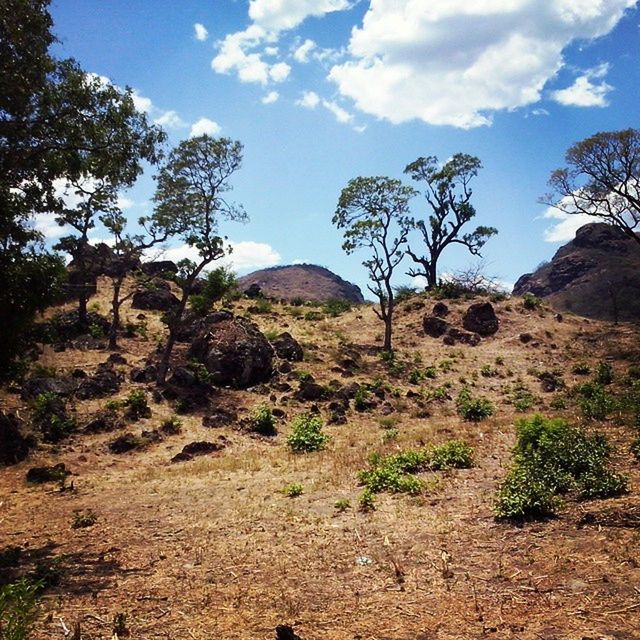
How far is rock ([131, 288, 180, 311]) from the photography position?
3585 cm

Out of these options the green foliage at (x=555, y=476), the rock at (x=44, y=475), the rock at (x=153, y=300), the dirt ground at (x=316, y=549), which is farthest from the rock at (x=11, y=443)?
the rock at (x=153, y=300)

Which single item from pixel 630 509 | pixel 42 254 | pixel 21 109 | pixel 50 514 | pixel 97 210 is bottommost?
pixel 50 514

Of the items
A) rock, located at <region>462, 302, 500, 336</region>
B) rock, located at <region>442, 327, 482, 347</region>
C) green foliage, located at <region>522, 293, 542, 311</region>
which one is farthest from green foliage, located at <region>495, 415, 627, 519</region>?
green foliage, located at <region>522, 293, 542, 311</region>

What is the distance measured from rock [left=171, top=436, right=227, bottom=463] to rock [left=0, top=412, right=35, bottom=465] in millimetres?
4746

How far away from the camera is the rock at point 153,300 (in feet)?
118

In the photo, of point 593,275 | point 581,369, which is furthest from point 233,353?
point 593,275

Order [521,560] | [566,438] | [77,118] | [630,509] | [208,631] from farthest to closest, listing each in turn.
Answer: [566,438] → [77,118] → [630,509] → [521,560] → [208,631]

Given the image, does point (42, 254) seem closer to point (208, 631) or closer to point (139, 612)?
point (139, 612)

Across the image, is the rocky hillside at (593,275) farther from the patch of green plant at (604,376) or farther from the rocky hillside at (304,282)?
the rocky hillside at (304,282)

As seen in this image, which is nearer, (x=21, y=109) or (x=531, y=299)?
(x=21, y=109)

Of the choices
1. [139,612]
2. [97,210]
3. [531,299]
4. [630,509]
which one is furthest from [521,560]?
[531,299]

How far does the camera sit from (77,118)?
9406mm

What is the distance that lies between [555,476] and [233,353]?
19.2m

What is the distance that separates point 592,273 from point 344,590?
76.2m
